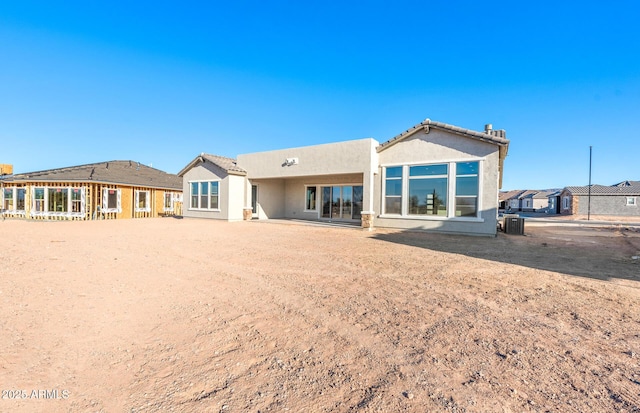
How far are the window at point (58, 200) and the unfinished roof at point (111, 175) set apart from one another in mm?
812

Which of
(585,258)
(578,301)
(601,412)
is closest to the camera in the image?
(601,412)

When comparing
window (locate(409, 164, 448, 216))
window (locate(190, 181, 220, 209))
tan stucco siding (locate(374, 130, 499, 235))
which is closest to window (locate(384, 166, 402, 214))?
tan stucco siding (locate(374, 130, 499, 235))

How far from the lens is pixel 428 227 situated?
43.8 feet

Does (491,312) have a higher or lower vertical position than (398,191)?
lower

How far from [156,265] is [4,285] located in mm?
2405

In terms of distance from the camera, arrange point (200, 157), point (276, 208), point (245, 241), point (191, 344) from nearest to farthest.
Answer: point (191, 344), point (245, 241), point (200, 157), point (276, 208)

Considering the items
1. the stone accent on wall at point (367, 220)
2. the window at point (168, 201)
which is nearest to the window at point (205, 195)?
the window at point (168, 201)

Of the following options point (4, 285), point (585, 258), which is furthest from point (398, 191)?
point (4, 285)

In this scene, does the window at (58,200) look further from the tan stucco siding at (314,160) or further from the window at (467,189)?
the window at (467,189)

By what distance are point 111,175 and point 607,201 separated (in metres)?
50.5

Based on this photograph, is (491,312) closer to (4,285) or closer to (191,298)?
(191,298)

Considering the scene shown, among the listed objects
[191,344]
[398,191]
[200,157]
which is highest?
[200,157]

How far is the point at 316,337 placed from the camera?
11.1 feet

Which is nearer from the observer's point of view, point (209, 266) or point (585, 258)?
point (209, 266)
